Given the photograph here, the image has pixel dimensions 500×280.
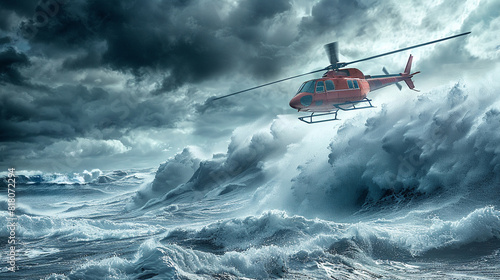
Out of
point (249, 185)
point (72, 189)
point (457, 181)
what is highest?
point (72, 189)

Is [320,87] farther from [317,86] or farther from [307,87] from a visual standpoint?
[307,87]

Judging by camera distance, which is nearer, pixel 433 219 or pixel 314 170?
pixel 433 219

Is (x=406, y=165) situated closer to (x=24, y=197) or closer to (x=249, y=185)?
(x=249, y=185)

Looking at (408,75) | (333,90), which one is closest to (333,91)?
(333,90)

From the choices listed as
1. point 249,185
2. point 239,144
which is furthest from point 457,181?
point 239,144

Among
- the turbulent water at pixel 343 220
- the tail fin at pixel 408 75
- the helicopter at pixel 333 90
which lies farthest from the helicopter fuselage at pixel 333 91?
the turbulent water at pixel 343 220

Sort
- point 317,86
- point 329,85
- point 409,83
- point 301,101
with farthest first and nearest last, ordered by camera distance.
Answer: point 409,83, point 329,85, point 317,86, point 301,101

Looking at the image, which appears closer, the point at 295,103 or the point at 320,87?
the point at 295,103
